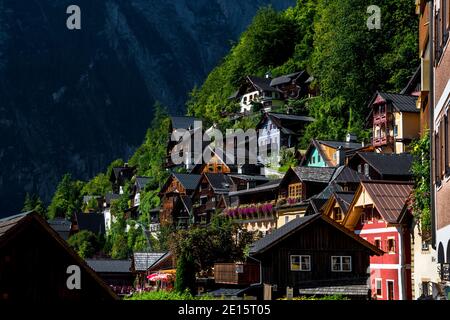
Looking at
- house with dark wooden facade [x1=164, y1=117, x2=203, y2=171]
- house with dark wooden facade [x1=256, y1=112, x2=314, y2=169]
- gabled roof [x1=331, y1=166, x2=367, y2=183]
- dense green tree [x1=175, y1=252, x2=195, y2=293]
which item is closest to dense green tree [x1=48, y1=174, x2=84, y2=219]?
house with dark wooden facade [x1=164, y1=117, x2=203, y2=171]

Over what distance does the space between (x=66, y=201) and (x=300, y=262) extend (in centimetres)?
11373

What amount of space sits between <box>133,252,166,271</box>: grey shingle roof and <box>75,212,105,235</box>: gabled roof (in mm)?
40397

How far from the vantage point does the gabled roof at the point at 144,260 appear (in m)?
81.6

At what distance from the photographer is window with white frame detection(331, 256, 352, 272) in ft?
159

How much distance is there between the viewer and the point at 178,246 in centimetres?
6366

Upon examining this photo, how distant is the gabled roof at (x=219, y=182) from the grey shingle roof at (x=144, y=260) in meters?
11.4

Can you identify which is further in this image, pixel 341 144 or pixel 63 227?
pixel 63 227

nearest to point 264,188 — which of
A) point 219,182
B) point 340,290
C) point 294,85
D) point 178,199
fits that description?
point 219,182

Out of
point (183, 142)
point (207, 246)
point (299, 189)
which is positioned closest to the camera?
point (207, 246)

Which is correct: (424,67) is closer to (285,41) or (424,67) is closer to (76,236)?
(76,236)

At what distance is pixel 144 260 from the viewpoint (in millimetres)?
82750

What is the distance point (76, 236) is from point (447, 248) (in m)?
103

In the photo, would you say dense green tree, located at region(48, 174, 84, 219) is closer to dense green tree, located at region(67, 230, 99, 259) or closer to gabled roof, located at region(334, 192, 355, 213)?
dense green tree, located at region(67, 230, 99, 259)

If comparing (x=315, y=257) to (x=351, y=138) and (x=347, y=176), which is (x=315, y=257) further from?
(x=351, y=138)
